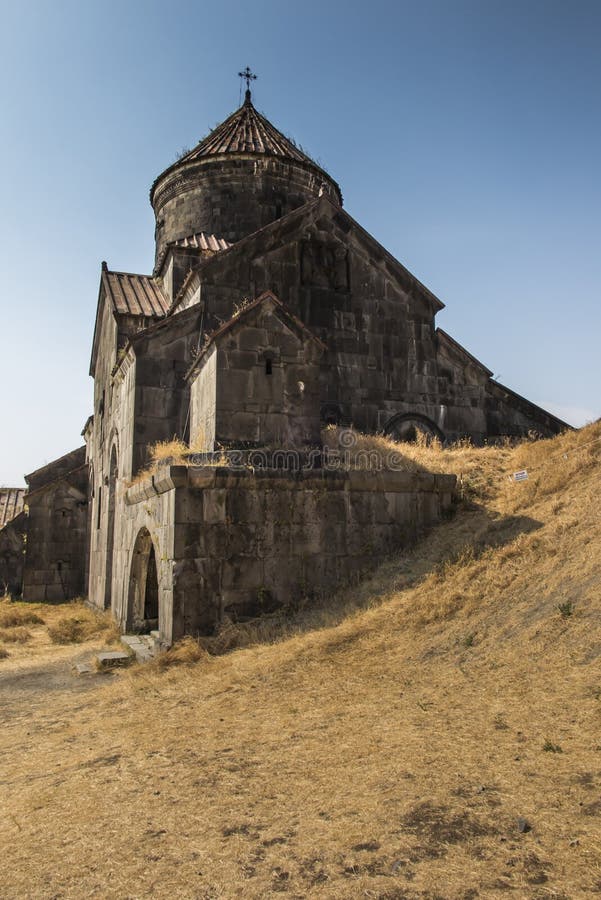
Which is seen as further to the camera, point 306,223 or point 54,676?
point 306,223

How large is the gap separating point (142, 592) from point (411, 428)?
5687 mm

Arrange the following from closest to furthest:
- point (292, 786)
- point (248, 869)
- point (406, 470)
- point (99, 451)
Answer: point (248, 869) → point (292, 786) → point (406, 470) → point (99, 451)

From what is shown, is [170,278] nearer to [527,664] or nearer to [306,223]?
[306,223]

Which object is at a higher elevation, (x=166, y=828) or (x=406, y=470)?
(x=406, y=470)

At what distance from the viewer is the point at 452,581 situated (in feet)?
22.2

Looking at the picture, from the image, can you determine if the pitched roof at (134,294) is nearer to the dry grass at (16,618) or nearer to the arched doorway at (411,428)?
the arched doorway at (411,428)

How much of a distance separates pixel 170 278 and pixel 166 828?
40.9 ft

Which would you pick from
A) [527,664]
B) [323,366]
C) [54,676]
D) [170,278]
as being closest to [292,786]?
[527,664]

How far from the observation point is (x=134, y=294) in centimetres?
1466

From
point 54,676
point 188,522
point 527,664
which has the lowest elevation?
point 54,676

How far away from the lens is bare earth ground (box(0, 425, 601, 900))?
283 centimetres

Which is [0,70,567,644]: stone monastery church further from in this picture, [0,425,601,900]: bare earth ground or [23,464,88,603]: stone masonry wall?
[0,425,601,900]: bare earth ground

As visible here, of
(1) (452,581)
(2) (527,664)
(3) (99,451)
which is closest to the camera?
(2) (527,664)

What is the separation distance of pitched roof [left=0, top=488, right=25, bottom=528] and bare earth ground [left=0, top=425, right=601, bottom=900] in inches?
552
